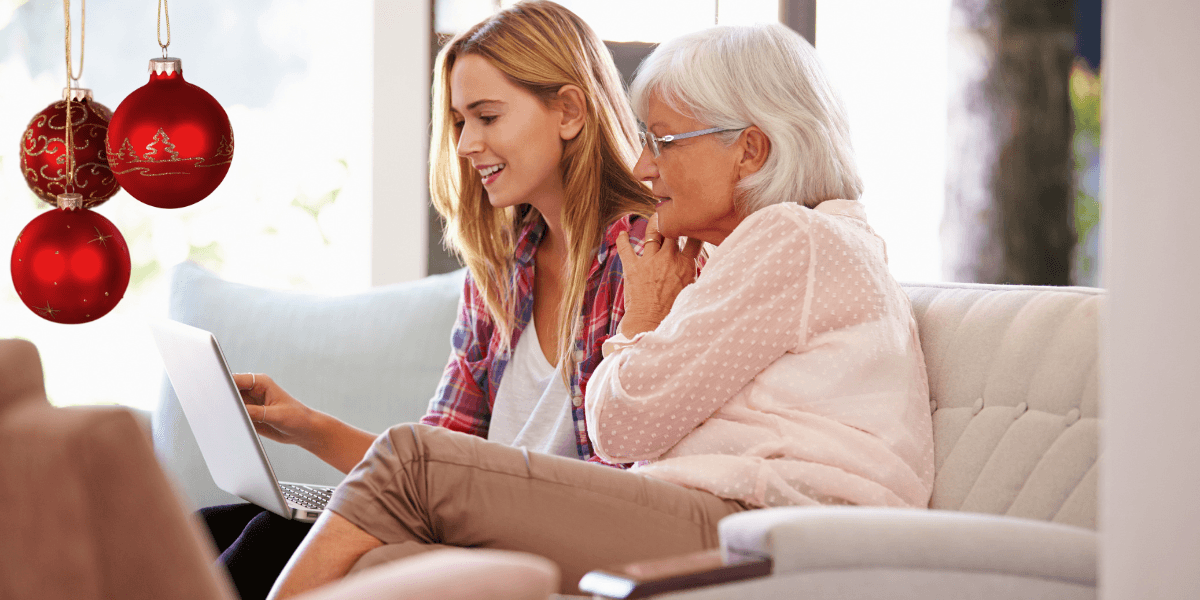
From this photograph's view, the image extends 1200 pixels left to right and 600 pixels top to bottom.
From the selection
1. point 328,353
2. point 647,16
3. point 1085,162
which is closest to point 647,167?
point 328,353

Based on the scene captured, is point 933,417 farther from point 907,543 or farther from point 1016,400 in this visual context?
point 907,543

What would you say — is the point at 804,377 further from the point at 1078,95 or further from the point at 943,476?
the point at 1078,95

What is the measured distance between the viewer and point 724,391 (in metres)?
1.40

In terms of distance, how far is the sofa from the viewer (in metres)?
0.98

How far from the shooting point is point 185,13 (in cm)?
340

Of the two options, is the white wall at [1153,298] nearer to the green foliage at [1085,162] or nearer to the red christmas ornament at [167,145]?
the red christmas ornament at [167,145]

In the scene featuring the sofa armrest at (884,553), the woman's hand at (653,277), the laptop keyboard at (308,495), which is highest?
the woman's hand at (653,277)

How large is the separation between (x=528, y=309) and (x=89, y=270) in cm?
79

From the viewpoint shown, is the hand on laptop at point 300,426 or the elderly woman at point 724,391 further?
the hand on laptop at point 300,426

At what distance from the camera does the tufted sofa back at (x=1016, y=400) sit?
132 cm

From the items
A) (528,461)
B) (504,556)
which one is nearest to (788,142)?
(528,461)

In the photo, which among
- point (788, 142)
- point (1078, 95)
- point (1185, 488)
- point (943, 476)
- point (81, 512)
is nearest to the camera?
point (81, 512)

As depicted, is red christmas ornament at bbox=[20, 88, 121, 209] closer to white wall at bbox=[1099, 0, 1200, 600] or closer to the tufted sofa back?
the tufted sofa back

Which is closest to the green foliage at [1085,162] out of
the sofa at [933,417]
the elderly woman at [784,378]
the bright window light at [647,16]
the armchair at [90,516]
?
Result: the bright window light at [647,16]
